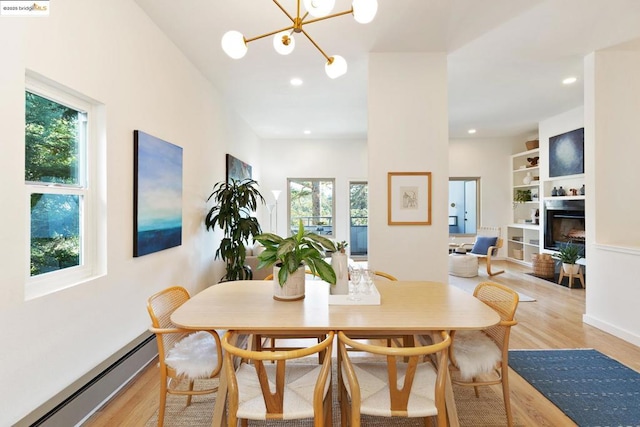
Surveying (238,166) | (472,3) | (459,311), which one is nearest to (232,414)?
(459,311)

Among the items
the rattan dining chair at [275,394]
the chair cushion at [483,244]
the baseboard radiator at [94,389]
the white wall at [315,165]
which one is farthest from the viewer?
the white wall at [315,165]

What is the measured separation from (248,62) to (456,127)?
4.77 meters

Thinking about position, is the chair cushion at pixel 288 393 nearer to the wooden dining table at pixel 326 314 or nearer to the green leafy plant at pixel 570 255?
the wooden dining table at pixel 326 314

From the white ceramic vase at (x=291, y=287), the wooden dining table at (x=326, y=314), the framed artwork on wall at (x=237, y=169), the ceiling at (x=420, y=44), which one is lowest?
the wooden dining table at (x=326, y=314)

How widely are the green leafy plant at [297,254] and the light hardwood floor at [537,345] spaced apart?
4.22 feet

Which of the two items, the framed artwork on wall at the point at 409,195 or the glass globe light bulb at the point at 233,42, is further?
the framed artwork on wall at the point at 409,195

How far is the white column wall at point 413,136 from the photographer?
10.5ft

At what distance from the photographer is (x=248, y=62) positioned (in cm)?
341

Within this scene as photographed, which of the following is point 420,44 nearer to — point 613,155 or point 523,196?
point 613,155

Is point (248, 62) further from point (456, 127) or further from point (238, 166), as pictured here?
point (456, 127)

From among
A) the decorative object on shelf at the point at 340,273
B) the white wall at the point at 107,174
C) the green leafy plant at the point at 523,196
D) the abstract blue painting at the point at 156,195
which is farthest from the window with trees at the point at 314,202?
the decorative object on shelf at the point at 340,273

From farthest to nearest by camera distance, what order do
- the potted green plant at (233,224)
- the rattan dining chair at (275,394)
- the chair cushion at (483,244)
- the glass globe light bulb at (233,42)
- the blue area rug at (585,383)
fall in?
the chair cushion at (483,244), the potted green plant at (233,224), the blue area rug at (585,383), the glass globe light bulb at (233,42), the rattan dining chair at (275,394)

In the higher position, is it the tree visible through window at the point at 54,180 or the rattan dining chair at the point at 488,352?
the tree visible through window at the point at 54,180

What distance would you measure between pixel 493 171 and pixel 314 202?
4.38m
